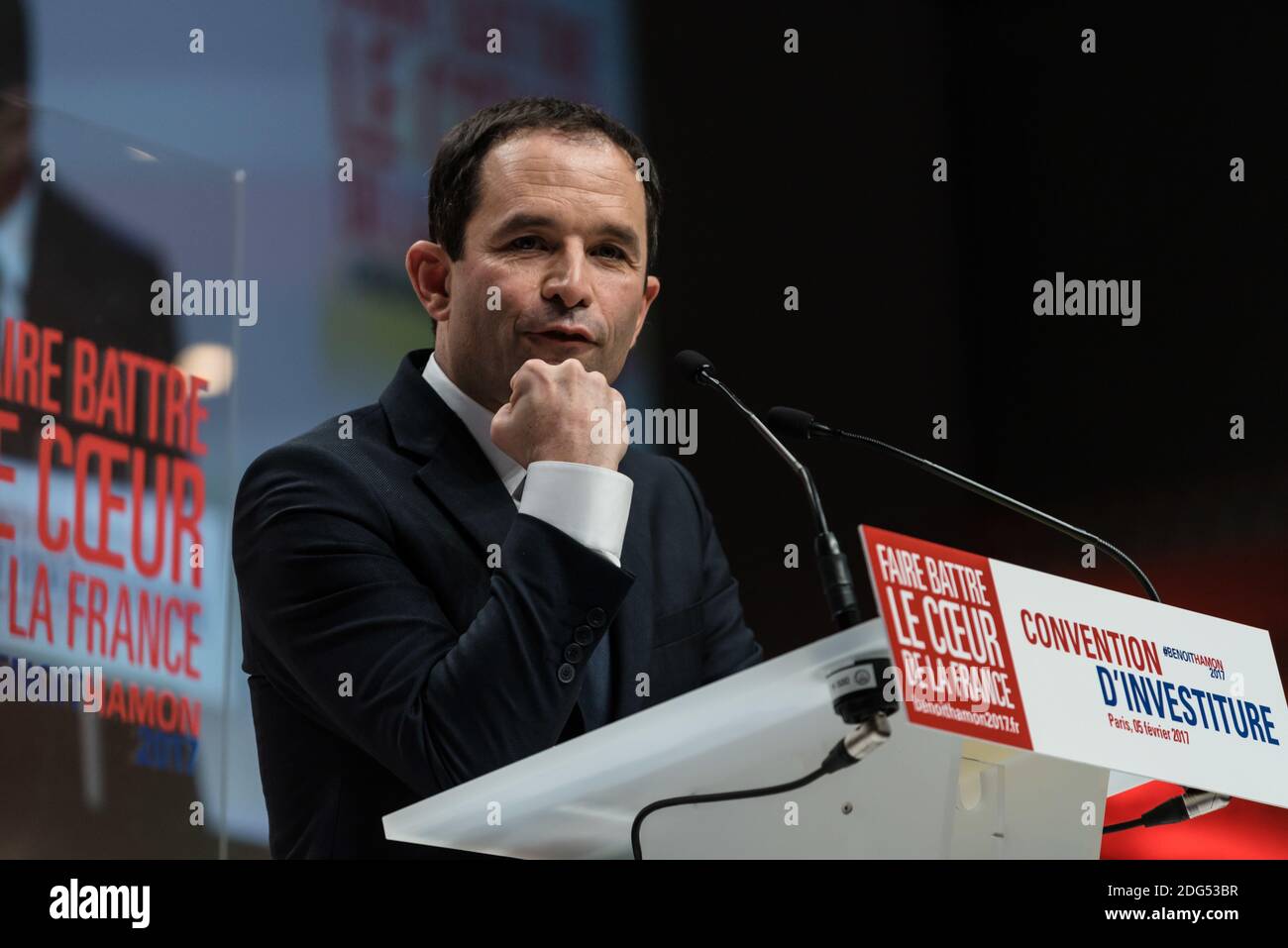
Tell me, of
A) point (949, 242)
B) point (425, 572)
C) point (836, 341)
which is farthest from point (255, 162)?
point (425, 572)

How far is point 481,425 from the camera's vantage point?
2148 millimetres

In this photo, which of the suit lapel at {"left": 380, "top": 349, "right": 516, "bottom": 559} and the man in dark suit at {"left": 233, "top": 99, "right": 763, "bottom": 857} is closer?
the man in dark suit at {"left": 233, "top": 99, "right": 763, "bottom": 857}

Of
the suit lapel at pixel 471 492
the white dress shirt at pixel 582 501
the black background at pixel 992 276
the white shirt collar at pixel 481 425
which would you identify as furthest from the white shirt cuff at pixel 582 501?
the black background at pixel 992 276

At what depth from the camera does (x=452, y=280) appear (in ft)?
7.37

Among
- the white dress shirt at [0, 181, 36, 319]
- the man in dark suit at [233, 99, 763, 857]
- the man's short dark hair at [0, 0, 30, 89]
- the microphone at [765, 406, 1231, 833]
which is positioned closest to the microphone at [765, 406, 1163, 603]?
the microphone at [765, 406, 1231, 833]

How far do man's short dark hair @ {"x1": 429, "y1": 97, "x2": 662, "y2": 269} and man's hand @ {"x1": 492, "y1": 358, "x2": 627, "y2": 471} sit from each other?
0.43 meters

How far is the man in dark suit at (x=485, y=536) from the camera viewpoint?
169 cm

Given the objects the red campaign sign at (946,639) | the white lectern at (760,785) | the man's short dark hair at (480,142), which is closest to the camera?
the red campaign sign at (946,639)

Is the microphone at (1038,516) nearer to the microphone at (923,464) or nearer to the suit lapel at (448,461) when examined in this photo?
the microphone at (923,464)

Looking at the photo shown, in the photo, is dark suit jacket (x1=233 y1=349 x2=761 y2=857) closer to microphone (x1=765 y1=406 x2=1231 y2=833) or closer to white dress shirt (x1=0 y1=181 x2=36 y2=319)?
microphone (x1=765 y1=406 x2=1231 y2=833)

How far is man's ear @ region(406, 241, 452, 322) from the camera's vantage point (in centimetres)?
231

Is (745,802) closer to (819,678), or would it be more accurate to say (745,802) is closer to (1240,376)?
(819,678)

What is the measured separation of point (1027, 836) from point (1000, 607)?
314mm

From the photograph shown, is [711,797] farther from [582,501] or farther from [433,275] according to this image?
[433,275]
